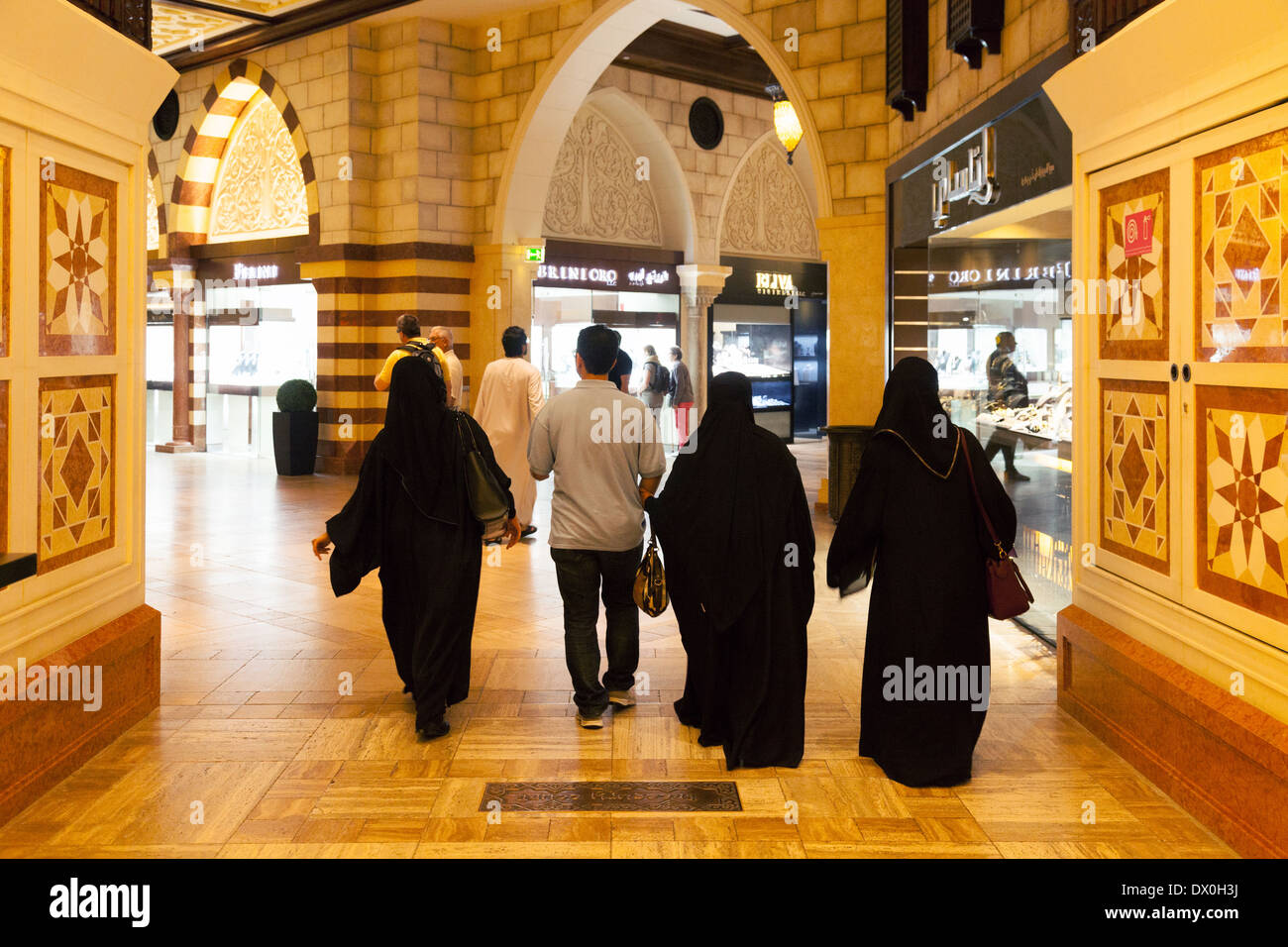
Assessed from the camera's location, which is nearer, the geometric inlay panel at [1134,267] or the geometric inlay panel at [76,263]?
the geometric inlay panel at [76,263]

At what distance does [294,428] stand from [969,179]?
883 centimetres

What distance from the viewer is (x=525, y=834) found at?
3455 mm

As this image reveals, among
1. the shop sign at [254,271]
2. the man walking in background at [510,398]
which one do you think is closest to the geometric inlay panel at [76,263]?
the man walking in background at [510,398]

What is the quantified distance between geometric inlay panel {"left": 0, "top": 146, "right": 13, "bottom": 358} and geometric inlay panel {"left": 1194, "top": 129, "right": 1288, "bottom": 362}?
12.1 ft

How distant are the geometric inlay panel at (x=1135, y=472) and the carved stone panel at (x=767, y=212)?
13605mm

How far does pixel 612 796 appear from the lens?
3785 millimetres

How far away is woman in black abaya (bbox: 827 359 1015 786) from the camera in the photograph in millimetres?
3941

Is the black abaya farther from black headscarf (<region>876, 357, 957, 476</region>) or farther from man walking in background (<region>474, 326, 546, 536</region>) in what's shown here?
man walking in background (<region>474, 326, 546, 536</region>)

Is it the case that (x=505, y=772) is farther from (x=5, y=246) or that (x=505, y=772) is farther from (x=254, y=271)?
(x=254, y=271)

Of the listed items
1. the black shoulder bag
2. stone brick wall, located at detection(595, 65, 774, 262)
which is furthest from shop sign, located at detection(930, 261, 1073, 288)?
stone brick wall, located at detection(595, 65, 774, 262)

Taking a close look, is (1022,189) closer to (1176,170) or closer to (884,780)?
(1176,170)

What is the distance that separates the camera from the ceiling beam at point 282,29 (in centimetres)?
1281

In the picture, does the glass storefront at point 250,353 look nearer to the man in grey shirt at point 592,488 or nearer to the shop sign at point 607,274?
the shop sign at point 607,274

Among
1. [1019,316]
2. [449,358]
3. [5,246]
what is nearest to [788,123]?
[449,358]
